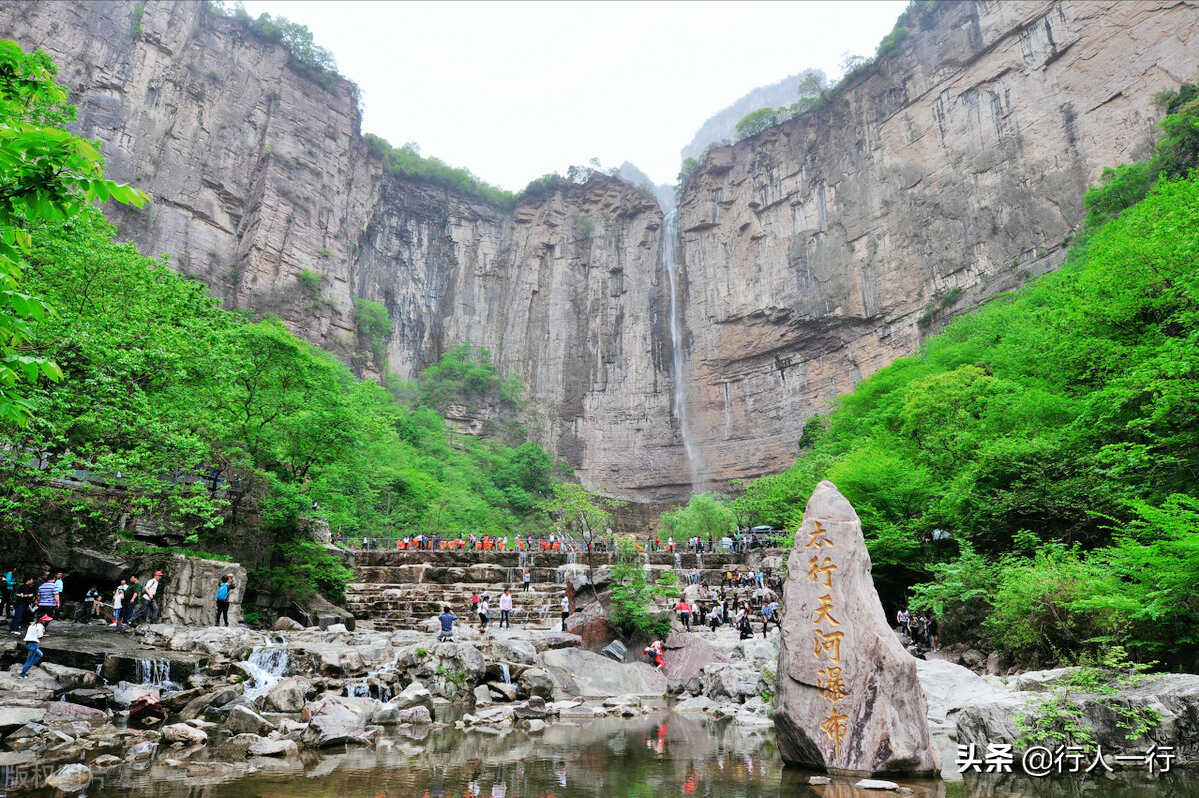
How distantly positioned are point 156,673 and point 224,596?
3206 mm

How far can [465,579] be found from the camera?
2084 centimetres

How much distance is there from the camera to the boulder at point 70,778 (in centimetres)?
534

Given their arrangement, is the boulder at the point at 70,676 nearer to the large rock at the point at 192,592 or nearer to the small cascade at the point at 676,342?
the large rock at the point at 192,592

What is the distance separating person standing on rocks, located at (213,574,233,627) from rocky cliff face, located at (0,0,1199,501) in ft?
102

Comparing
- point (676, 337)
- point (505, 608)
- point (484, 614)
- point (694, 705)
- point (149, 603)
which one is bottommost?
point (694, 705)

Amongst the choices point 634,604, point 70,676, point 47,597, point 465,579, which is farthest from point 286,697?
point 465,579

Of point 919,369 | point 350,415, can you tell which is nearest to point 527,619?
point 350,415

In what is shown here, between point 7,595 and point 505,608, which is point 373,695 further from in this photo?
point 7,595

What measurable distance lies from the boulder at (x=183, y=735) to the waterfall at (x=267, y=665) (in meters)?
2.23

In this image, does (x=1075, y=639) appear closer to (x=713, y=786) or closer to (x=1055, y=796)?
(x=1055, y=796)

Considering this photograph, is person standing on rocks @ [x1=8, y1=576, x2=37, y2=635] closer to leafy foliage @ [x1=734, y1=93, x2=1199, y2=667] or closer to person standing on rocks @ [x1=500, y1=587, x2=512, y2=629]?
person standing on rocks @ [x1=500, y1=587, x2=512, y2=629]

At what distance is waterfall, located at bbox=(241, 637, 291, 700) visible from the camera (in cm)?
994

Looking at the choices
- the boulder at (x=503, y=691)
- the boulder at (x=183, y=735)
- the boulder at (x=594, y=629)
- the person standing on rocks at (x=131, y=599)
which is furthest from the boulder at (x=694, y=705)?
the person standing on rocks at (x=131, y=599)

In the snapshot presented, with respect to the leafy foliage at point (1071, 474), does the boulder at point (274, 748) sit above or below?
below
